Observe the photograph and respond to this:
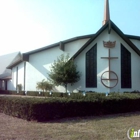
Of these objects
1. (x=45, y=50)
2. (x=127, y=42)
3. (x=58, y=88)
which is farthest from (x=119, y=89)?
(x=45, y=50)

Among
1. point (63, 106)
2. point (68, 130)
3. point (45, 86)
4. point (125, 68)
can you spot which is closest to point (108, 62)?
point (125, 68)

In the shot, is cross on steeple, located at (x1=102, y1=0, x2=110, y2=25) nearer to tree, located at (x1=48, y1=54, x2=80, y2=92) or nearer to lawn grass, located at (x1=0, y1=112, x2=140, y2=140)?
tree, located at (x1=48, y1=54, x2=80, y2=92)

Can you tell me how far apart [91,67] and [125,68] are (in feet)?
12.9

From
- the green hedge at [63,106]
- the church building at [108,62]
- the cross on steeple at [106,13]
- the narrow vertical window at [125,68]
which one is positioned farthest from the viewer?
the cross on steeple at [106,13]

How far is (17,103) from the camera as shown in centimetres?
1030

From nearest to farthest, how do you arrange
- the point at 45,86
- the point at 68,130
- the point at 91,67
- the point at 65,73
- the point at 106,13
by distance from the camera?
the point at 68,130 → the point at 65,73 → the point at 91,67 → the point at 45,86 → the point at 106,13

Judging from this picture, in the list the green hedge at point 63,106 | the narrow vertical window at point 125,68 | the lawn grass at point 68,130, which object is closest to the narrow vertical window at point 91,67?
the narrow vertical window at point 125,68

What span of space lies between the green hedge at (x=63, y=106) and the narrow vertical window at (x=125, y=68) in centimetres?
1204

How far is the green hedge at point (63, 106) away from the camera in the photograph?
944 centimetres

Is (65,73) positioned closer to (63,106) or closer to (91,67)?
(91,67)

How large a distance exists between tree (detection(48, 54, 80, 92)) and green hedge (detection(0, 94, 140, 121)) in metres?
12.5

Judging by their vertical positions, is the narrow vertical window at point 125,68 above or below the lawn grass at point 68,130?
above

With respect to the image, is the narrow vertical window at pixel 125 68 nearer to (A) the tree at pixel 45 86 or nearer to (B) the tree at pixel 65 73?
A: (B) the tree at pixel 65 73

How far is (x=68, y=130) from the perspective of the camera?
764 centimetres
